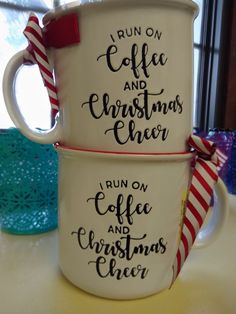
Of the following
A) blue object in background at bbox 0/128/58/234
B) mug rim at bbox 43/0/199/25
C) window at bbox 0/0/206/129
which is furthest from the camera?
window at bbox 0/0/206/129

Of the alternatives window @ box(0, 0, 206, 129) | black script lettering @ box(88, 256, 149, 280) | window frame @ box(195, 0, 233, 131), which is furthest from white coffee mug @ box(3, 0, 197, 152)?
window frame @ box(195, 0, 233, 131)

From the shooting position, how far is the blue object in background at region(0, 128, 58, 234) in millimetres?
401

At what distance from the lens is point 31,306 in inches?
10.9

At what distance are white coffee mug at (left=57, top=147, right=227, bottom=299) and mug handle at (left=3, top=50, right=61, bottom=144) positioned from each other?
0.06 feet

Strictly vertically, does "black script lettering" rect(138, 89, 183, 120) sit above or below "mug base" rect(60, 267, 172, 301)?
above

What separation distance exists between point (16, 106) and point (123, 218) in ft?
0.53

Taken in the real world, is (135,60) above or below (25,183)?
above

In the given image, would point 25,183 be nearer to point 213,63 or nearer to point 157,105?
point 157,105

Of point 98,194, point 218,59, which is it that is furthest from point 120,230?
point 218,59

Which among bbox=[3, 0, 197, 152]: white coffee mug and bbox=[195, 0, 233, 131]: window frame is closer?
bbox=[3, 0, 197, 152]: white coffee mug

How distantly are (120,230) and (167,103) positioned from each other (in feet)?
0.42

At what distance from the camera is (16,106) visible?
313 mm

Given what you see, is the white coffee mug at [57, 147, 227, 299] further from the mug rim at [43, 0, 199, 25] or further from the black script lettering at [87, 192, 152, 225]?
the mug rim at [43, 0, 199, 25]

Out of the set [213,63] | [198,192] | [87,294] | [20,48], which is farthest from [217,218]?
[213,63]
